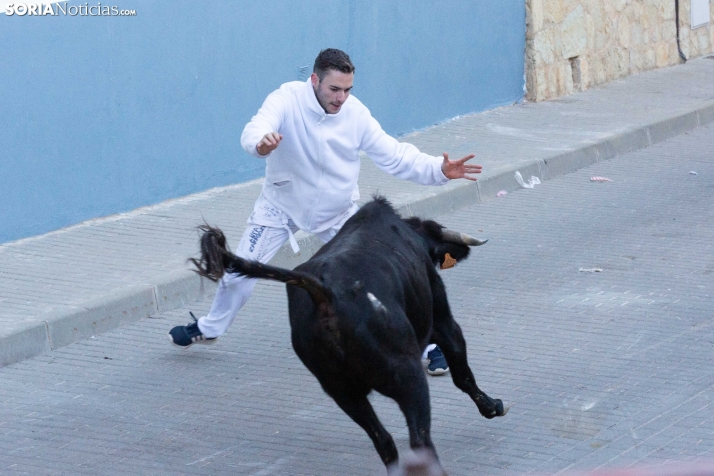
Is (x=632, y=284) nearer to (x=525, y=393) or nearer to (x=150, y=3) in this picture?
(x=525, y=393)

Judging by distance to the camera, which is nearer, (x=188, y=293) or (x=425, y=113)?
(x=188, y=293)

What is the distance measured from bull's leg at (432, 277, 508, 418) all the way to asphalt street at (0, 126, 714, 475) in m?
0.15

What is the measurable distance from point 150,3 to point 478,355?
4.78 metres

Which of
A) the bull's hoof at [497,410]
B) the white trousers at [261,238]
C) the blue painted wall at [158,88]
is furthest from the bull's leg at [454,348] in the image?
the blue painted wall at [158,88]

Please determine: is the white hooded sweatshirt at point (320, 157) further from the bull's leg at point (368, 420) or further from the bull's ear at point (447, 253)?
the bull's leg at point (368, 420)

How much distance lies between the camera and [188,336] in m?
6.21

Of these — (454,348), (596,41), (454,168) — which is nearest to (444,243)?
(454,348)

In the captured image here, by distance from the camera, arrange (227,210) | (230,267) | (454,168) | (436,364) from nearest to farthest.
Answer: (230,267) < (454,168) < (436,364) < (227,210)

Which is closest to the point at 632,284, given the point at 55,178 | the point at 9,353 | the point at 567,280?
the point at 567,280

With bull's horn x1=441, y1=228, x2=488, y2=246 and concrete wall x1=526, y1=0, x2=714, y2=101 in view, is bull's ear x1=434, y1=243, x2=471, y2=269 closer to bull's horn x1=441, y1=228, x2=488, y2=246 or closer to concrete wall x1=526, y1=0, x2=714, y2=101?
bull's horn x1=441, y1=228, x2=488, y2=246

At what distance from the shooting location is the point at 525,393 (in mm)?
5469

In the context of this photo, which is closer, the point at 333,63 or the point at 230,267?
the point at 230,267

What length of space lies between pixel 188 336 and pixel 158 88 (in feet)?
12.3

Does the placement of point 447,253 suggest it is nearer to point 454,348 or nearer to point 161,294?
point 454,348
